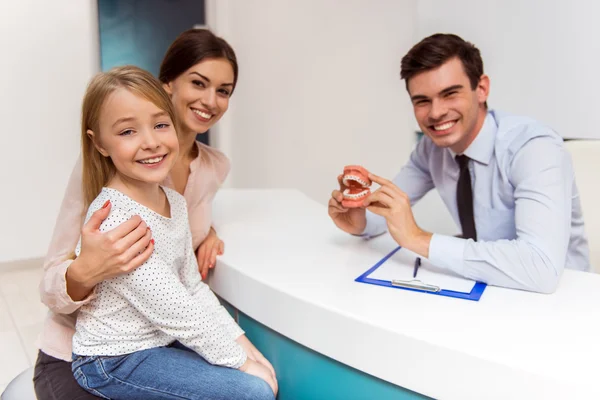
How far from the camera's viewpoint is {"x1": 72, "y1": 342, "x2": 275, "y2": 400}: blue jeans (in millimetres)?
1172

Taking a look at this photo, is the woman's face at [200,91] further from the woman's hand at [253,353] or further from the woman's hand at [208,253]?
the woman's hand at [253,353]

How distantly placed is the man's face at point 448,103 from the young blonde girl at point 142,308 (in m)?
0.72

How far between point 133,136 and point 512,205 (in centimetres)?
103

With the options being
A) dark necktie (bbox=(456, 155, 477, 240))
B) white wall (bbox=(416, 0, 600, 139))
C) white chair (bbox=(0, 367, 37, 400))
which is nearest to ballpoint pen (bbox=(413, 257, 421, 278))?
dark necktie (bbox=(456, 155, 477, 240))

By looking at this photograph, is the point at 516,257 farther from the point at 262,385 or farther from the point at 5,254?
the point at 5,254

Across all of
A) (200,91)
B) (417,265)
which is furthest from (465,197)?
(200,91)

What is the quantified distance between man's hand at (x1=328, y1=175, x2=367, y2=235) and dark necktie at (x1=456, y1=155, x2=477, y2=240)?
31 cm

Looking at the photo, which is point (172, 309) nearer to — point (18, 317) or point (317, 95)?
point (18, 317)

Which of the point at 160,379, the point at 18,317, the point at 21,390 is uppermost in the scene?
the point at 160,379

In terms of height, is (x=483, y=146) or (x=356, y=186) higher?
(x=483, y=146)

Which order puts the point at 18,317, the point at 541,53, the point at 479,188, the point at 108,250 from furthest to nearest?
the point at 18,317
the point at 541,53
the point at 479,188
the point at 108,250

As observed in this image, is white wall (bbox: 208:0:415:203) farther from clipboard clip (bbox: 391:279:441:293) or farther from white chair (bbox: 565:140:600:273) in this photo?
clipboard clip (bbox: 391:279:441:293)

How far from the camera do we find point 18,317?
291 cm

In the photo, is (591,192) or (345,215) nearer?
(345,215)
